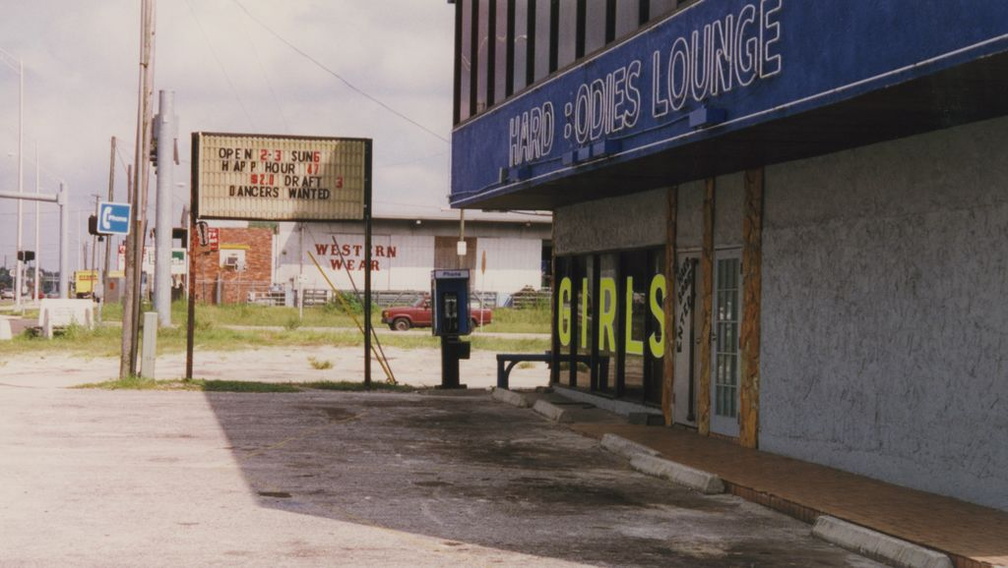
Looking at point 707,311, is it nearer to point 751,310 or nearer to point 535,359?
point 751,310

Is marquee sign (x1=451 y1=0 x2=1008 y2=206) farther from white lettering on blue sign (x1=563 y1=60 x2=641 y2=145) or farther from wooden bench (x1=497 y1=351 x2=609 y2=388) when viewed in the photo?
wooden bench (x1=497 y1=351 x2=609 y2=388)

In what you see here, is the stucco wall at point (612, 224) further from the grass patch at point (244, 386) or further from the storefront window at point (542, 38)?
the grass patch at point (244, 386)

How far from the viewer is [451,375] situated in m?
24.8

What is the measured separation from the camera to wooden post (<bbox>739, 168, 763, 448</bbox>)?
15234 millimetres

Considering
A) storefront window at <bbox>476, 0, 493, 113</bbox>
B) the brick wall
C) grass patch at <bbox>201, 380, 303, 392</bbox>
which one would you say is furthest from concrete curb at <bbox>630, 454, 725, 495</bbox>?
the brick wall

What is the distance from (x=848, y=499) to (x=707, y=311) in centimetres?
577

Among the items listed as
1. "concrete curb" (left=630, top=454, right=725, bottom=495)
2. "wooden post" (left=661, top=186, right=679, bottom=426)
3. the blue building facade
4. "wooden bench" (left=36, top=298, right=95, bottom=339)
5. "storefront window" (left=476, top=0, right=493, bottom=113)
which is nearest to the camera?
the blue building facade

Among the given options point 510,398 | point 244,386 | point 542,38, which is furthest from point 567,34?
point 244,386

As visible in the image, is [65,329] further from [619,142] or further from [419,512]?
[419,512]

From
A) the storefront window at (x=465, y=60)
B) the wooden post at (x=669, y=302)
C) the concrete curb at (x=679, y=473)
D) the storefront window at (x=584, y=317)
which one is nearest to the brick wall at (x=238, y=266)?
the storefront window at (x=465, y=60)

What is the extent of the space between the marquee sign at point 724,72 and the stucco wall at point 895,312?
64.1 inches

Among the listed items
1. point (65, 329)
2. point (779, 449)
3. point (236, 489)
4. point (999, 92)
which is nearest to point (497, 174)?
point (779, 449)

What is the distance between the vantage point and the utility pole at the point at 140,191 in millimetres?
23750

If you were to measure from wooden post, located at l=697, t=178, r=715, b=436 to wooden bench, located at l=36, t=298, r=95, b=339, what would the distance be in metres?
26.8
